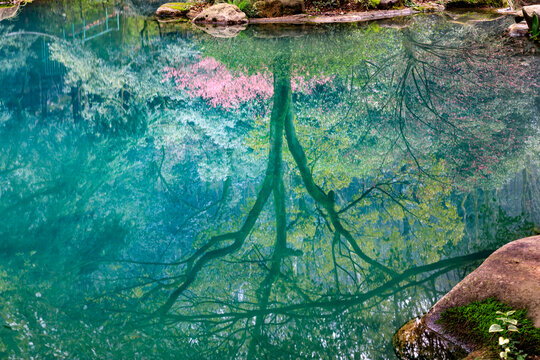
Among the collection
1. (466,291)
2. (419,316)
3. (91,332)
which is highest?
(466,291)

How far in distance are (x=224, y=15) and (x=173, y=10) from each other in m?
3.29

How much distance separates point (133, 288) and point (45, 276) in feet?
3.05

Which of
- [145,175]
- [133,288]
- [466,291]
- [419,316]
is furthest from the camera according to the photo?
[145,175]

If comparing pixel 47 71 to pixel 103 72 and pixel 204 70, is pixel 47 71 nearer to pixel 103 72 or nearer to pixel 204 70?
pixel 103 72

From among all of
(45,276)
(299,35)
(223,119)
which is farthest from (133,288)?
(299,35)

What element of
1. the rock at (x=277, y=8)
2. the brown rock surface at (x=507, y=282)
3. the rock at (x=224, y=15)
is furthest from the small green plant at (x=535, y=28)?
the brown rock surface at (x=507, y=282)

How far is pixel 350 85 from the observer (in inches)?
368

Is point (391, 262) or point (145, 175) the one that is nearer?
point (391, 262)

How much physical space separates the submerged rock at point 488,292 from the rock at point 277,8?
1572cm

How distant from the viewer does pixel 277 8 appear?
17.3 metres

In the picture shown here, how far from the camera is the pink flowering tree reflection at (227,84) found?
894cm

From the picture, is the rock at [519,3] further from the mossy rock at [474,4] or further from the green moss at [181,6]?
the green moss at [181,6]

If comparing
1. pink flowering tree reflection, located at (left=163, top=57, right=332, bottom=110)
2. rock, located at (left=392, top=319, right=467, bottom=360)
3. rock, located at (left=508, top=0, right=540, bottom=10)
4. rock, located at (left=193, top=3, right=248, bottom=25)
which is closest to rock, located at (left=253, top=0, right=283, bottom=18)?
rock, located at (left=193, top=3, right=248, bottom=25)

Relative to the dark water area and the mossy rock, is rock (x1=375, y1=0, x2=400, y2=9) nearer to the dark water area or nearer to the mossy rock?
the mossy rock
